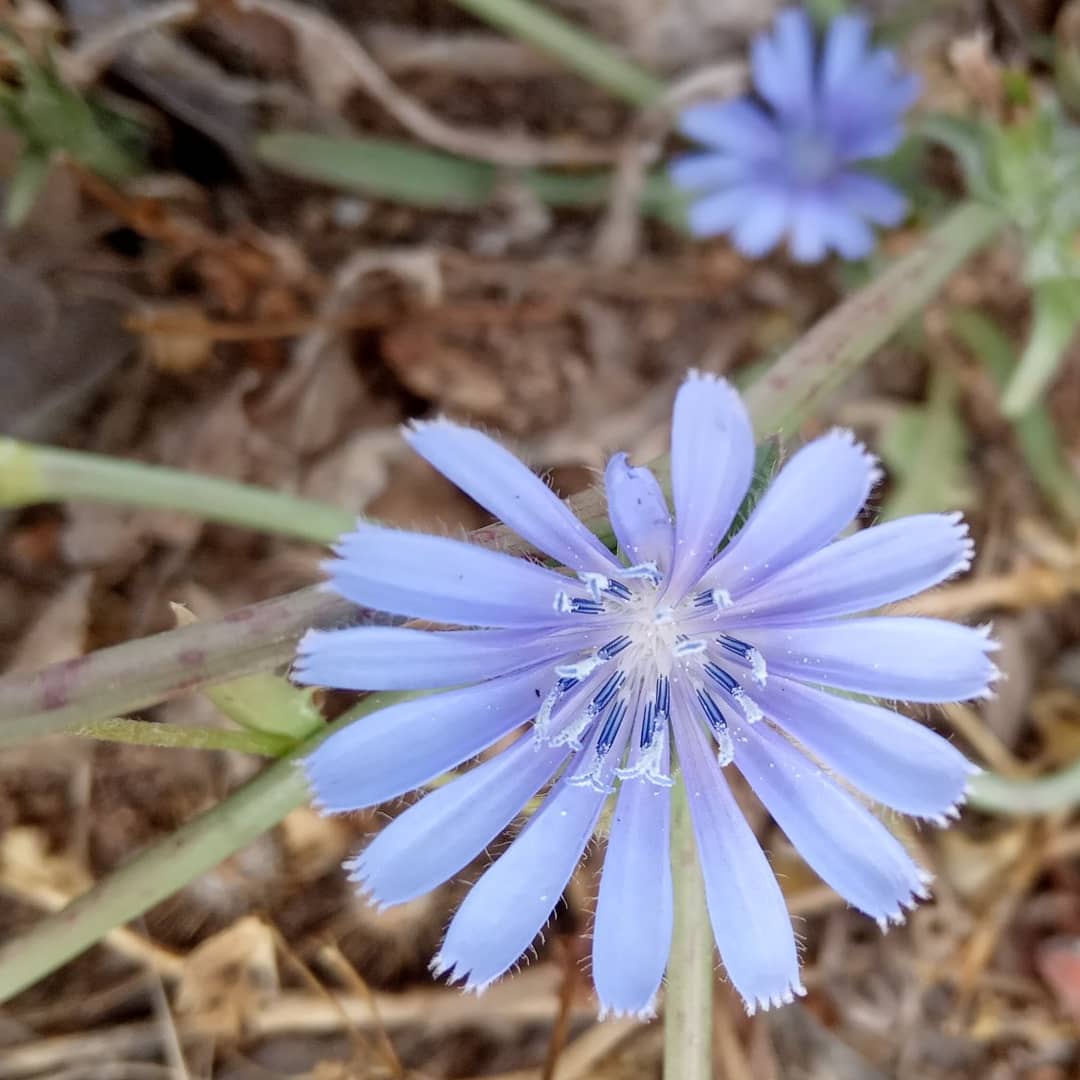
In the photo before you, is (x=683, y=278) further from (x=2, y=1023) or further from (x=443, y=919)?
(x=2, y=1023)

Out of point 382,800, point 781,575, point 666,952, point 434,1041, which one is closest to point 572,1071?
point 434,1041

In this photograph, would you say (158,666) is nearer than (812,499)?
No

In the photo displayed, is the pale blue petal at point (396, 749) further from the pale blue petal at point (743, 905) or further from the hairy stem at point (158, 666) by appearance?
the pale blue petal at point (743, 905)

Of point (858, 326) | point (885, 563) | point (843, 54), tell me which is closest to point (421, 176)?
point (843, 54)

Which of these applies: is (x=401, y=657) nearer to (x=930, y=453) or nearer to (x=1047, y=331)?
(x=1047, y=331)

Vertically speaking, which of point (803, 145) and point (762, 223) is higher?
point (803, 145)

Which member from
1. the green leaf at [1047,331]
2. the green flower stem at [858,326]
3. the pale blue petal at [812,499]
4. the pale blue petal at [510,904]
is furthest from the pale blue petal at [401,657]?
the green leaf at [1047,331]

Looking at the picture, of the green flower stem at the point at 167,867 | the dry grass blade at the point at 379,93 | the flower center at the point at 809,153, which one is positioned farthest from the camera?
the flower center at the point at 809,153
